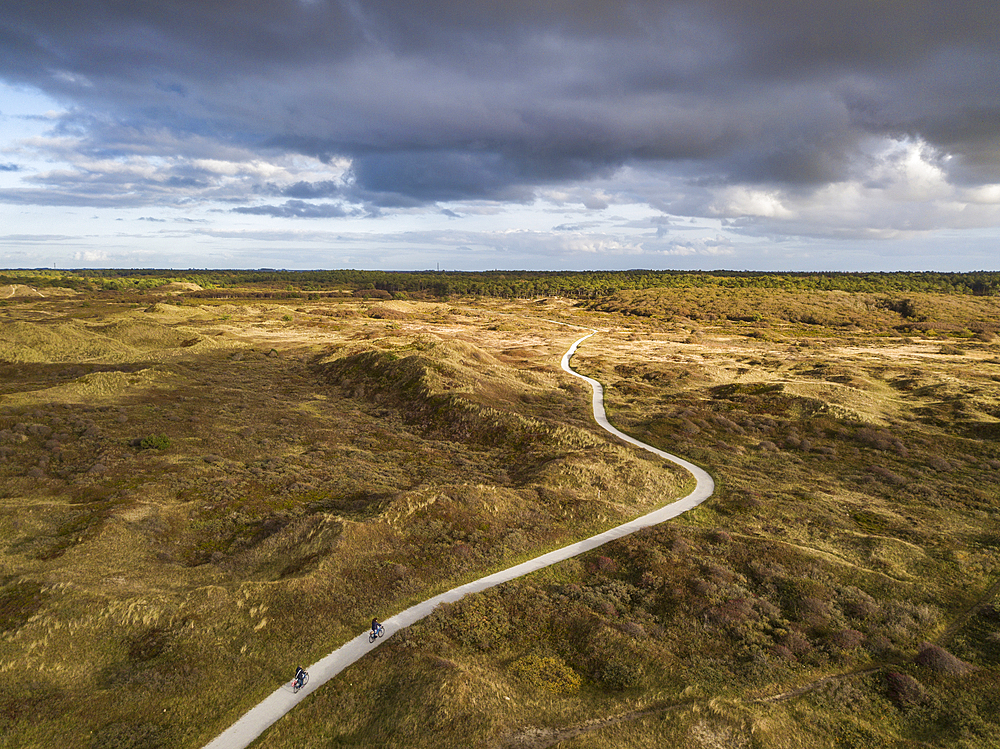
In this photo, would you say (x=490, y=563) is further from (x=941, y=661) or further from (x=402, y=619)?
(x=941, y=661)

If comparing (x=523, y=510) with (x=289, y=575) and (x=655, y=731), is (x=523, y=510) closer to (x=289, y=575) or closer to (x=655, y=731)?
(x=289, y=575)

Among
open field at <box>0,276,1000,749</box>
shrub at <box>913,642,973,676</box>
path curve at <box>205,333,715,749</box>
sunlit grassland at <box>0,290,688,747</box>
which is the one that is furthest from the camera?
shrub at <box>913,642,973,676</box>

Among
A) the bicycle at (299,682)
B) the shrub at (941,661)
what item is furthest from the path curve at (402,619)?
the shrub at (941,661)

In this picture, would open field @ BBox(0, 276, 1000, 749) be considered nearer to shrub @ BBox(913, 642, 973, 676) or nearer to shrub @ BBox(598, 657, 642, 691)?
shrub @ BBox(598, 657, 642, 691)

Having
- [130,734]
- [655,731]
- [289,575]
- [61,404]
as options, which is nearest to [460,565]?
[289,575]

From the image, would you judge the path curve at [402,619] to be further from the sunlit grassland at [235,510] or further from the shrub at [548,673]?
the shrub at [548,673]

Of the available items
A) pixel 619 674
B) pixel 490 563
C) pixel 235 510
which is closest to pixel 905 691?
pixel 619 674

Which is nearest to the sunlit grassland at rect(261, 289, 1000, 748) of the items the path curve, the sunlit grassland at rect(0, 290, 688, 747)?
the path curve
